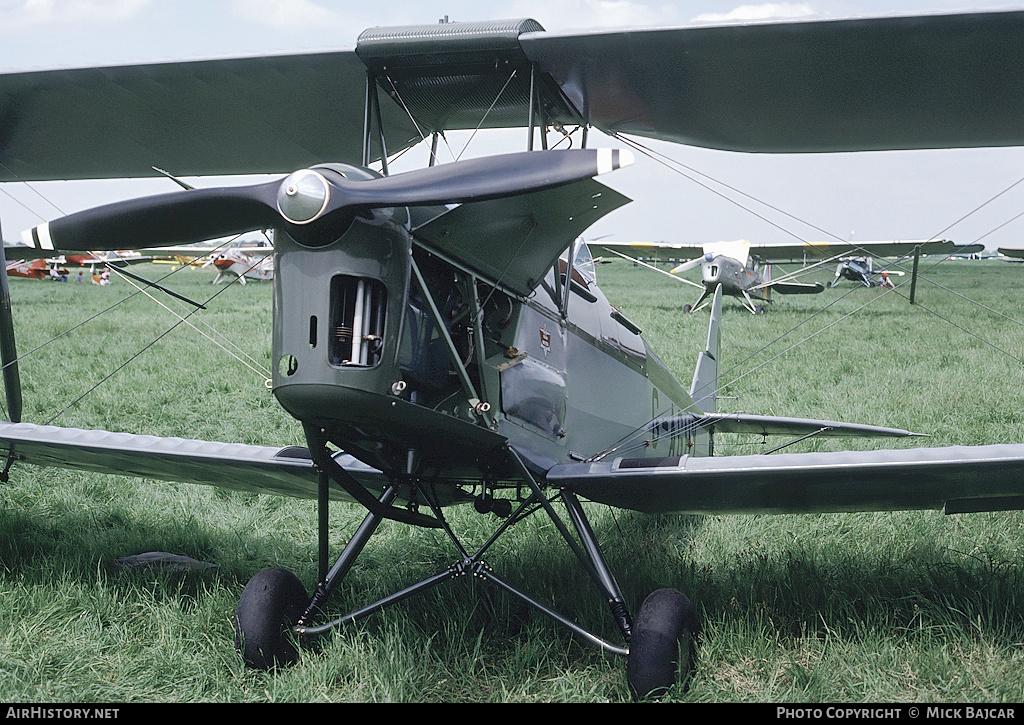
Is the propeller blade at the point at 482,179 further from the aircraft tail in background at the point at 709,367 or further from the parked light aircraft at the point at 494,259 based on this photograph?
the aircraft tail in background at the point at 709,367

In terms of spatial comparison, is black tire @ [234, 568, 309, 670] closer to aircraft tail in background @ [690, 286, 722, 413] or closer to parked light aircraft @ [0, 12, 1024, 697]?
parked light aircraft @ [0, 12, 1024, 697]

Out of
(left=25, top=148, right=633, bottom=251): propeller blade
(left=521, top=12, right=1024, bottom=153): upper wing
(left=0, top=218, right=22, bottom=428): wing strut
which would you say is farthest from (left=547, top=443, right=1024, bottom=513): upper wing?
(left=0, top=218, right=22, bottom=428): wing strut

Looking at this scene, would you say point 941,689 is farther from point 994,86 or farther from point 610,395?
point 994,86

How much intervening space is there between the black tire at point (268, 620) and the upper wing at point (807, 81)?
2579mm

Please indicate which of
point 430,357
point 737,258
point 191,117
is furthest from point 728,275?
point 430,357

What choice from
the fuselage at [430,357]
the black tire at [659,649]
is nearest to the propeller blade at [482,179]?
the fuselage at [430,357]

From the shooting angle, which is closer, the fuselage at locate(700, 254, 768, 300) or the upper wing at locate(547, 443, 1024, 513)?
the upper wing at locate(547, 443, 1024, 513)

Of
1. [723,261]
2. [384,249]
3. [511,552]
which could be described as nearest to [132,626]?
[511,552]

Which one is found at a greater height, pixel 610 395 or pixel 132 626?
pixel 610 395

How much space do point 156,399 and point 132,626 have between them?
5.37 meters

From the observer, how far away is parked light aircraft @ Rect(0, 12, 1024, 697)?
2729mm

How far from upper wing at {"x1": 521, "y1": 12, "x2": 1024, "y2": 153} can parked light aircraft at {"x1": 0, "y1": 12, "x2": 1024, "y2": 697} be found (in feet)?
0.05

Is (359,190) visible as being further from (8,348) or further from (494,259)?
(8,348)

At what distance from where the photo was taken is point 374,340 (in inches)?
109
